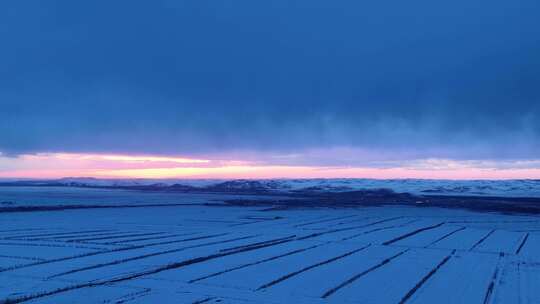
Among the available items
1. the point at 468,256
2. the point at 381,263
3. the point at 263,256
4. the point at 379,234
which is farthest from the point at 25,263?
the point at 379,234

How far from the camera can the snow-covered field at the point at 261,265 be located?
8.20 metres

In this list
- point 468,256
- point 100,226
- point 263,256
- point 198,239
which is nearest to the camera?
point 263,256

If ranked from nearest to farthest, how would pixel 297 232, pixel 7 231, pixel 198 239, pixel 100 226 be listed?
pixel 198 239, pixel 7 231, pixel 297 232, pixel 100 226

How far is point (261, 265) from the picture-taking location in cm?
1085

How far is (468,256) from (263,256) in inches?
195

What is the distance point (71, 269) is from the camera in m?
9.87

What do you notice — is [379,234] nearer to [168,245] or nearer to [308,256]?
[308,256]

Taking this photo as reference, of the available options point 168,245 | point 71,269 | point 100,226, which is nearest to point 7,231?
point 100,226

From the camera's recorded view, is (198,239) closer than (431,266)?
No

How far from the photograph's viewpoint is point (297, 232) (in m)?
17.5

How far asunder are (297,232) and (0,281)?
10333mm

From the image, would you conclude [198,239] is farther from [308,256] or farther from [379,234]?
[379,234]

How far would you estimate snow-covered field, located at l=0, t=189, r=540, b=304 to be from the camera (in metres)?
8.20

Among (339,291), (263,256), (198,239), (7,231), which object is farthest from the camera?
(7,231)
